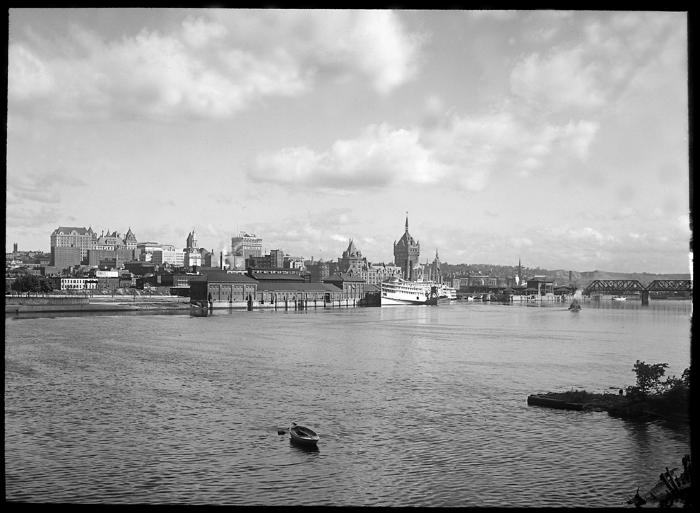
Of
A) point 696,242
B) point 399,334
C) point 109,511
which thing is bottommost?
point 399,334

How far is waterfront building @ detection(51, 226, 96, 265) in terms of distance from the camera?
13725 cm

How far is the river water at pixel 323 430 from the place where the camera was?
12.0 m

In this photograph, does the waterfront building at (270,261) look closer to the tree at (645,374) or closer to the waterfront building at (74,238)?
the waterfront building at (74,238)

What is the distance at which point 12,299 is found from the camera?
6512 centimetres

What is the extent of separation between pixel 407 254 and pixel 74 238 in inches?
2941

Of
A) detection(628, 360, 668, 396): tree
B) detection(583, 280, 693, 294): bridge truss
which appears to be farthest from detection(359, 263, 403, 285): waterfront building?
detection(628, 360, 668, 396): tree

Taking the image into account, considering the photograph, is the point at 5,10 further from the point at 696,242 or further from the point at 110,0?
the point at 696,242

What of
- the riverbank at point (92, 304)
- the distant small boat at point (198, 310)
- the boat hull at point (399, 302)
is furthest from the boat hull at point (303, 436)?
the boat hull at point (399, 302)

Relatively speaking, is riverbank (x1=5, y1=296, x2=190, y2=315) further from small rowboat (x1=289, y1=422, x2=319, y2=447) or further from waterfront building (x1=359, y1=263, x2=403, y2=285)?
waterfront building (x1=359, y1=263, x2=403, y2=285)

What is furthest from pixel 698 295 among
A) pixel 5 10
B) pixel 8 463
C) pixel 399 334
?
pixel 399 334

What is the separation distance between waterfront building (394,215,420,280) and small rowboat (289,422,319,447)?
14649 cm

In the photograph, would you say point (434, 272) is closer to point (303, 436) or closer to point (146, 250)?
point (146, 250)

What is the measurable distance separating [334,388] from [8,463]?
11.4m

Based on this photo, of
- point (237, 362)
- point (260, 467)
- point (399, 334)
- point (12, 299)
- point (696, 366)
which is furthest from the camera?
point (12, 299)
